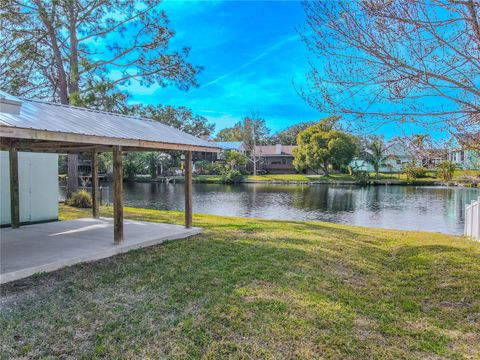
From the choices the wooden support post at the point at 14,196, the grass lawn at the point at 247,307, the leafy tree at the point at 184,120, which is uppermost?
the leafy tree at the point at 184,120

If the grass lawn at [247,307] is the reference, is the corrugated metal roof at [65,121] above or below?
above

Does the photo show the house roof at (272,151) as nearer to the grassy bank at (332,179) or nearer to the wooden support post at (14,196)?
the grassy bank at (332,179)

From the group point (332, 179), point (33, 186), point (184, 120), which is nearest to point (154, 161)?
point (184, 120)

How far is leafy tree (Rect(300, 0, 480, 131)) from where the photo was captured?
14.1ft

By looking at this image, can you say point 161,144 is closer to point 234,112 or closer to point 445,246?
point 445,246

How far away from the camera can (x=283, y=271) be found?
550 centimetres

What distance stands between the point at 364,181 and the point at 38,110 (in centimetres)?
3954

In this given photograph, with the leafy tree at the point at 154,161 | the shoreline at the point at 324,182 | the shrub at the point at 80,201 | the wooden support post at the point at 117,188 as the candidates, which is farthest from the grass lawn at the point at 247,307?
the leafy tree at the point at 154,161

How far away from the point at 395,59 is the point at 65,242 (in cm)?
651

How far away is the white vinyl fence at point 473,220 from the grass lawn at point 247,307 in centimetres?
302

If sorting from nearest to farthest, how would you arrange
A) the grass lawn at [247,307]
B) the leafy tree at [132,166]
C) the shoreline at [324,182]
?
the grass lawn at [247,307] < the shoreline at [324,182] < the leafy tree at [132,166]

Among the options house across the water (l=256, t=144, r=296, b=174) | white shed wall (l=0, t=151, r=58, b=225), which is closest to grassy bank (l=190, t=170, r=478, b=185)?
house across the water (l=256, t=144, r=296, b=174)

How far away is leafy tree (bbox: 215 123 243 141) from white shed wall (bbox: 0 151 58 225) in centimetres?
5489

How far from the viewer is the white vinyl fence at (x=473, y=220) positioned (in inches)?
360
